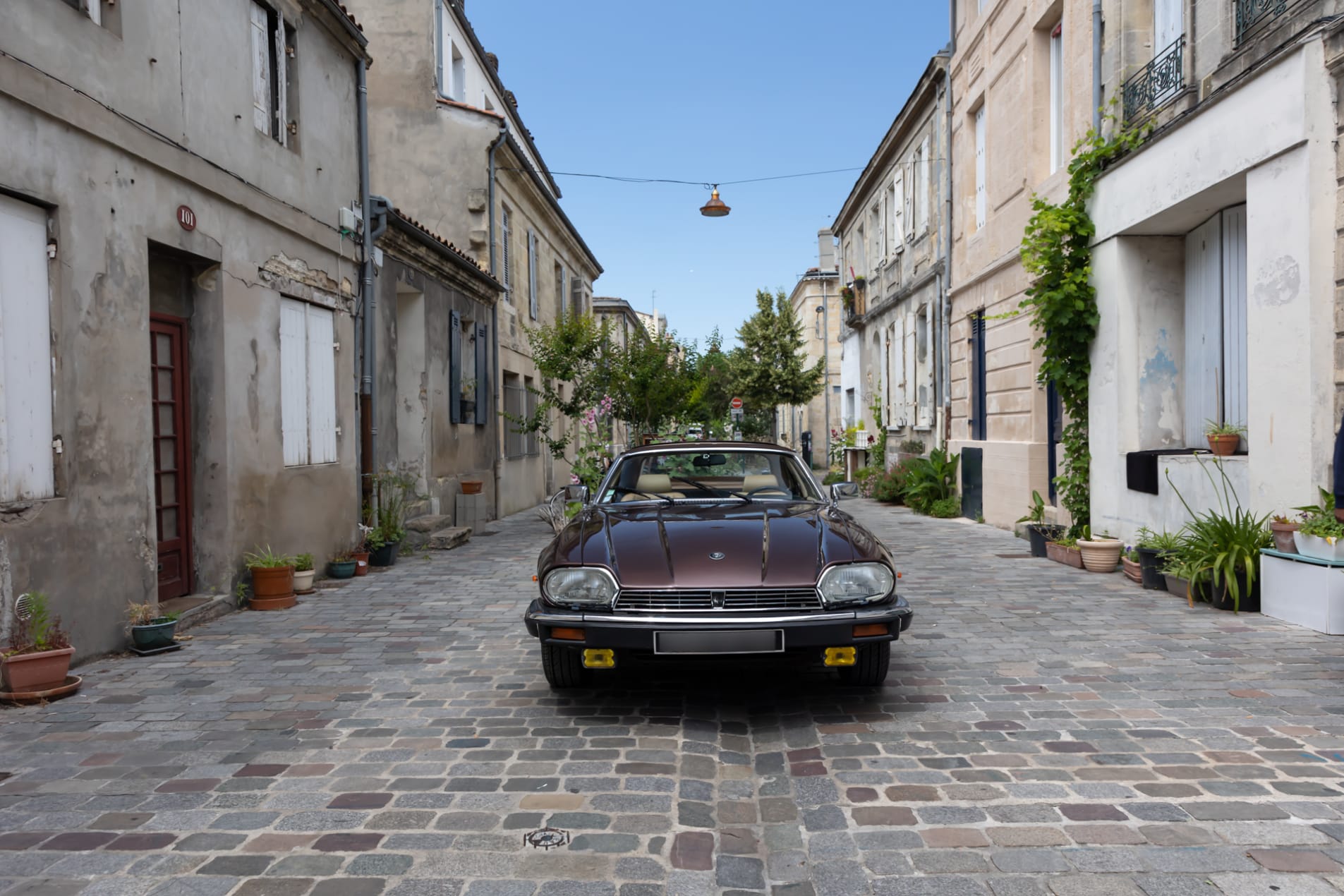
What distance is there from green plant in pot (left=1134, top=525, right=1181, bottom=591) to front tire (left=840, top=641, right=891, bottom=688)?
4.42 meters

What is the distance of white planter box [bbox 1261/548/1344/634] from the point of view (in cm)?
619

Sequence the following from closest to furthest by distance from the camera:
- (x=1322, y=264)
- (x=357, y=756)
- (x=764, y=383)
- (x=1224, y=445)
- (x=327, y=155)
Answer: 1. (x=357, y=756)
2. (x=1322, y=264)
3. (x=1224, y=445)
4. (x=327, y=155)
5. (x=764, y=383)

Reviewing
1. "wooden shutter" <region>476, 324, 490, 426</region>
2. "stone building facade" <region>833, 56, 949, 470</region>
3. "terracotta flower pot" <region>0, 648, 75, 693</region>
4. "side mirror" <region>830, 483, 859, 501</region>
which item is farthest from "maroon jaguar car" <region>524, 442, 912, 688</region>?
"stone building facade" <region>833, 56, 949, 470</region>

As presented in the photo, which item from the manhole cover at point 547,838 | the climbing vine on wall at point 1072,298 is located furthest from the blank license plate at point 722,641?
the climbing vine on wall at point 1072,298

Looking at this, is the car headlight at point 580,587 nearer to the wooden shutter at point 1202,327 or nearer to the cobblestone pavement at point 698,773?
the cobblestone pavement at point 698,773

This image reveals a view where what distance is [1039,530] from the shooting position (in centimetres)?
1083

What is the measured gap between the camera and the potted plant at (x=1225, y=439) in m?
8.04

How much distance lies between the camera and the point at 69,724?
15.5ft

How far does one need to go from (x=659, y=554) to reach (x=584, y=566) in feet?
1.23

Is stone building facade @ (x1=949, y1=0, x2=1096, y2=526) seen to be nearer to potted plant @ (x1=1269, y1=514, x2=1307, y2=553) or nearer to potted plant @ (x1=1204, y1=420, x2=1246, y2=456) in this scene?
potted plant @ (x1=1204, y1=420, x2=1246, y2=456)

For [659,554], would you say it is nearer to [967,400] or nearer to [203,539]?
[203,539]

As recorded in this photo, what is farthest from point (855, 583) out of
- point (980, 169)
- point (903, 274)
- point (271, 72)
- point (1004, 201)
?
point (903, 274)

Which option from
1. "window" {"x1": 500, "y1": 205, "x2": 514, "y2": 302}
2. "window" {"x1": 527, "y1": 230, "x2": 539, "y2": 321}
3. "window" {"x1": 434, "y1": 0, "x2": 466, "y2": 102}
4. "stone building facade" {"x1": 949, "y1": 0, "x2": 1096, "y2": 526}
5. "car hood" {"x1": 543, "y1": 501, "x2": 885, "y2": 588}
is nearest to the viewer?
"car hood" {"x1": 543, "y1": 501, "x2": 885, "y2": 588}

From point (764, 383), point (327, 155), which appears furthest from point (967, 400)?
point (764, 383)
